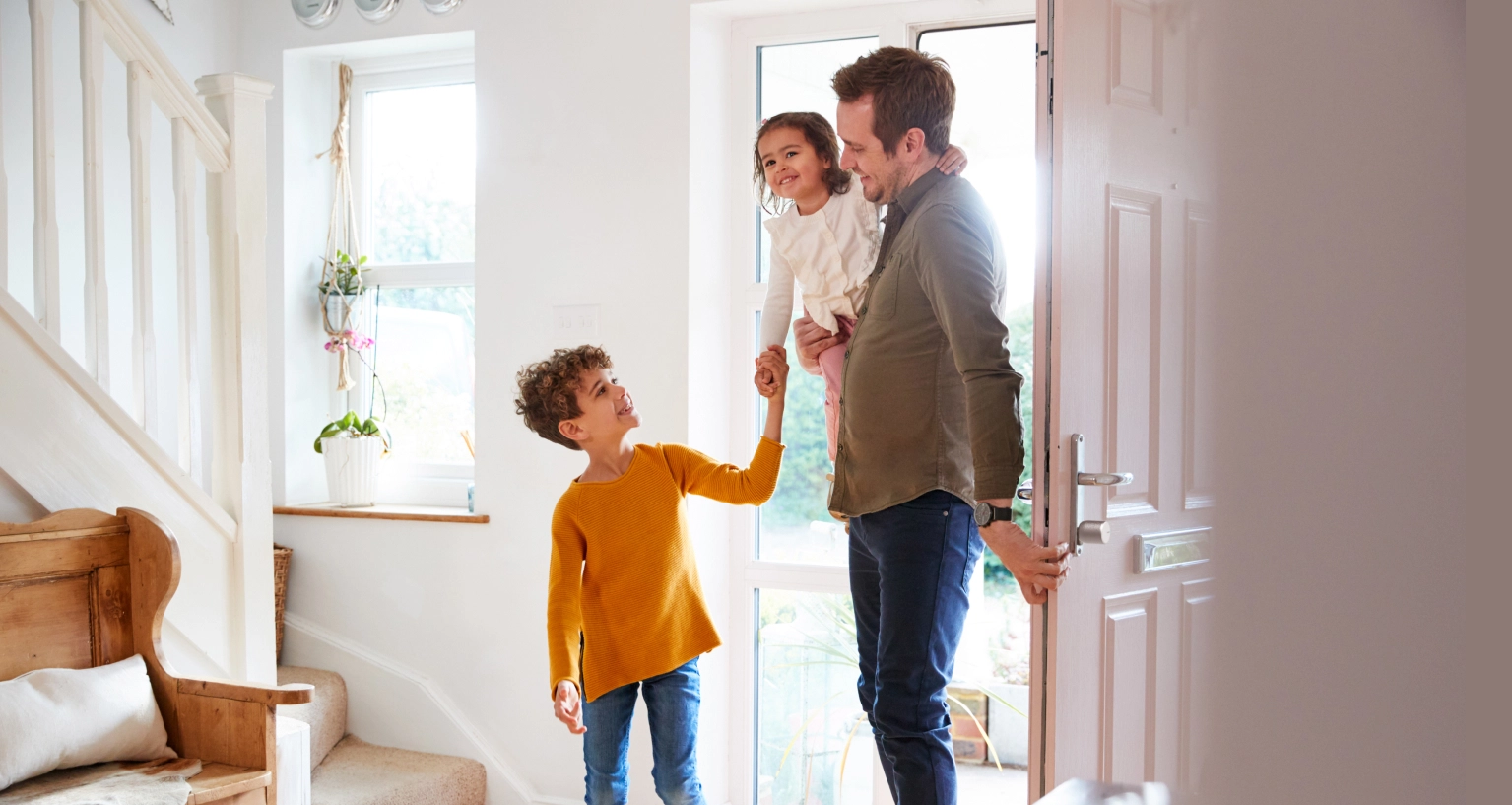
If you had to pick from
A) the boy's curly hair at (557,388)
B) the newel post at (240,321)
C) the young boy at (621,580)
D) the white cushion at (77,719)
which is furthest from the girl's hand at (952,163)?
the white cushion at (77,719)

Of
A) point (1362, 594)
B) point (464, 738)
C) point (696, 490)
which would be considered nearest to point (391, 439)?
point (464, 738)

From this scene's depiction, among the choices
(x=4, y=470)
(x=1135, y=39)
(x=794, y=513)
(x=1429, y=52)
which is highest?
(x=1135, y=39)

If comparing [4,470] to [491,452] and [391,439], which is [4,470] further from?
[391,439]

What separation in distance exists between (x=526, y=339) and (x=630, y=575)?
1150 millimetres

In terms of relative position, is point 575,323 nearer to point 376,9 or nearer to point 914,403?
point 376,9

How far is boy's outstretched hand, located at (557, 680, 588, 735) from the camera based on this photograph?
1.70 metres

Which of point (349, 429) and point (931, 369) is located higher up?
point (931, 369)

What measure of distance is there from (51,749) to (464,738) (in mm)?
1333

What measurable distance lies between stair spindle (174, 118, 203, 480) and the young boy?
783mm

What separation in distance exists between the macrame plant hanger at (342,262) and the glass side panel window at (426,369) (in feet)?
0.29

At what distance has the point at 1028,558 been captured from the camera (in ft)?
3.86

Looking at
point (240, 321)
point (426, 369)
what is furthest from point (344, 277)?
point (240, 321)

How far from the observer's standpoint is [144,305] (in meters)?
2.08

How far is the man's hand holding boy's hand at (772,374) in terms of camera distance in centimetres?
171
